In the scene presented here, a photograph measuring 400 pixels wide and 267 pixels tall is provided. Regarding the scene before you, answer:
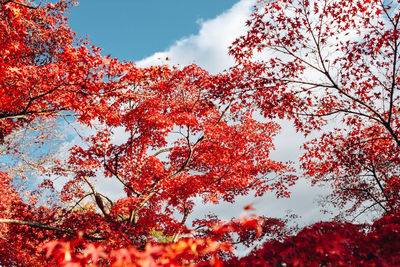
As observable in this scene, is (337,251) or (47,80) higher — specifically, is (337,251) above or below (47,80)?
below

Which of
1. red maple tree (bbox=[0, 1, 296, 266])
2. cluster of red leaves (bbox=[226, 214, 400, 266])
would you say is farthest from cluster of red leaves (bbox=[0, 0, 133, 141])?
cluster of red leaves (bbox=[226, 214, 400, 266])

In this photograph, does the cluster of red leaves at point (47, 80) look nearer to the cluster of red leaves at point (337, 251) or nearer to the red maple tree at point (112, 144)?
the red maple tree at point (112, 144)

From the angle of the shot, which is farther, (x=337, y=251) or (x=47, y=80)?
(x=47, y=80)

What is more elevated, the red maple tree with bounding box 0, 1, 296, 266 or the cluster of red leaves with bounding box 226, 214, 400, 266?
the red maple tree with bounding box 0, 1, 296, 266

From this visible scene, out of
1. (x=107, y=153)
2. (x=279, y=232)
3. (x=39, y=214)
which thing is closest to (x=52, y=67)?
(x=107, y=153)

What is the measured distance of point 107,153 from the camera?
37.4ft

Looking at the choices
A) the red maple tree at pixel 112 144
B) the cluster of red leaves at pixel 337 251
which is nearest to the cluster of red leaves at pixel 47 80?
the red maple tree at pixel 112 144

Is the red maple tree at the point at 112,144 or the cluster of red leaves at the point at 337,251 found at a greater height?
the red maple tree at the point at 112,144

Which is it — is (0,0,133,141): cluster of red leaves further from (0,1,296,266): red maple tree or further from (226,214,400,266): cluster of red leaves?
(226,214,400,266): cluster of red leaves

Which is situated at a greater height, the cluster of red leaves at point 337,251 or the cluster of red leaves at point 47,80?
the cluster of red leaves at point 47,80

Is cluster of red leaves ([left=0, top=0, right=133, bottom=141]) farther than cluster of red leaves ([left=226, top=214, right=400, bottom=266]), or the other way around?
cluster of red leaves ([left=0, top=0, right=133, bottom=141])

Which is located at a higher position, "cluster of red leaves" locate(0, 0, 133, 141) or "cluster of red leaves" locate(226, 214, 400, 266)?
"cluster of red leaves" locate(0, 0, 133, 141)

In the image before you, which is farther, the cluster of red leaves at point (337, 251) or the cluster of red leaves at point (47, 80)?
the cluster of red leaves at point (47, 80)

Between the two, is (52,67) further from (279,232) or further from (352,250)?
(279,232)
